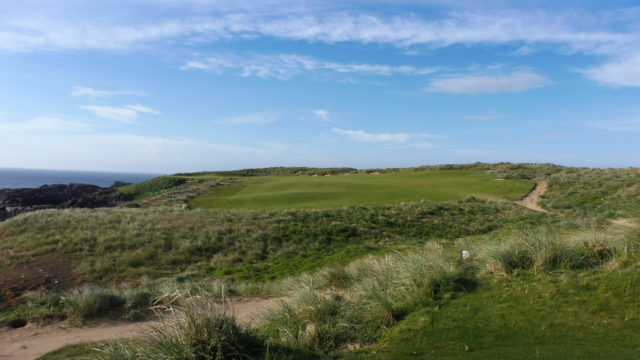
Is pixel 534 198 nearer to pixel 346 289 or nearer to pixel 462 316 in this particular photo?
pixel 346 289

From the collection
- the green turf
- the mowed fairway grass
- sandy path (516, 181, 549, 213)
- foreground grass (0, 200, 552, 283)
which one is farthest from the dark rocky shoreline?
the green turf

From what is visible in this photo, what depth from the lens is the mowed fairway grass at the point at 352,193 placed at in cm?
2803

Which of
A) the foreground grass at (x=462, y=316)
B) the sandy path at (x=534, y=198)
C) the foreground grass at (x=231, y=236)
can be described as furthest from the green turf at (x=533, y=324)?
the sandy path at (x=534, y=198)

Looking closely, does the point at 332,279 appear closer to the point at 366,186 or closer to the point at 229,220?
the point at 229,220

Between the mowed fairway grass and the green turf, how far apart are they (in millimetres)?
20977

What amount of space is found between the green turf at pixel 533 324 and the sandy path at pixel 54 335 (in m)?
2.86

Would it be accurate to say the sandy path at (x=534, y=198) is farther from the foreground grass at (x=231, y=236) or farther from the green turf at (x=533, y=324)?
the green turf at (x=533, y=324)

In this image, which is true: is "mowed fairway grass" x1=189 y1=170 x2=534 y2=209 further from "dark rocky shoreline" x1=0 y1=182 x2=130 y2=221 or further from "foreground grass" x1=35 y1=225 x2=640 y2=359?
"foreground grass" x1=35 y1=225 x2=640 y2=359

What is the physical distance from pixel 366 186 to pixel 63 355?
29563mm

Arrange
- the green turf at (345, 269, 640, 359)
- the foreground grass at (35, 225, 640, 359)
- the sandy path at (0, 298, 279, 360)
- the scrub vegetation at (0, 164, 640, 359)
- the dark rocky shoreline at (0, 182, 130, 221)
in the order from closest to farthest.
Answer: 1. the green turf at (345, 269, 640, 359)
2. the foreground grass at (35, 225, 640, 359)
3. the scrub vegetation at (0, 164, 640, 359)
4. the sandy path at (0, 298, 279, 360)
5. the dark rocky shoreline at (0, 182, 130, 221)

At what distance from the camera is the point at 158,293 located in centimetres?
944

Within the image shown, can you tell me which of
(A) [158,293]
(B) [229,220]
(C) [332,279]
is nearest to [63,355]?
(A) [158,293]

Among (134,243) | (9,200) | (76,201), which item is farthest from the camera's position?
(9,200)

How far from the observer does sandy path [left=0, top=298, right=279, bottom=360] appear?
6.32 meters
